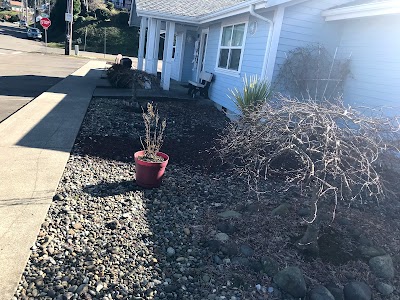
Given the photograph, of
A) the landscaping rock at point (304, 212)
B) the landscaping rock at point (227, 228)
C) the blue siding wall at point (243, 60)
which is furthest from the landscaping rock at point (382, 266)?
the blue siding wall at point (243, 60)

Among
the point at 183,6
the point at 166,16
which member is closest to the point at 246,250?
the point at 166,16

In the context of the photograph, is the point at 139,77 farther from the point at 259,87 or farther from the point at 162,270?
the point at 162,270

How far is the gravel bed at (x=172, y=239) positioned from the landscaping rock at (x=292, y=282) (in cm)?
7

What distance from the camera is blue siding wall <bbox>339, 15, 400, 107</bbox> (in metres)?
6.66

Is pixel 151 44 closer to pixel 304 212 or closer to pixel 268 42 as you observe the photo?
pixel 268 42

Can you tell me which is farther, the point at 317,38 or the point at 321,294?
the point at 317,38

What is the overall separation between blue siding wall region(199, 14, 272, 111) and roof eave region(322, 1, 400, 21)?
4.81 feet

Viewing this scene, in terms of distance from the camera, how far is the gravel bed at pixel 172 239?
2.85m

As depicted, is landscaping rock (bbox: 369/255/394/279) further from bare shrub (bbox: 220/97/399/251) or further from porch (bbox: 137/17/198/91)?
porch (bbox: 137/17/198/91)

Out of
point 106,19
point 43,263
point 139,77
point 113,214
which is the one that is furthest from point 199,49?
point 106,19

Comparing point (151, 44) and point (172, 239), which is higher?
point (151, 44)

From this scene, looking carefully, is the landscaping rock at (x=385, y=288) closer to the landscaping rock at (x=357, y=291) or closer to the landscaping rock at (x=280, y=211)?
the landscaping rock at (x=357, y=291)

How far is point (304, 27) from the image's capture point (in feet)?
26.0

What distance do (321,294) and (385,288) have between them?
2.30 feet
